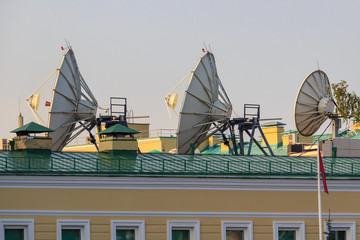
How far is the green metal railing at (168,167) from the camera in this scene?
39.8m

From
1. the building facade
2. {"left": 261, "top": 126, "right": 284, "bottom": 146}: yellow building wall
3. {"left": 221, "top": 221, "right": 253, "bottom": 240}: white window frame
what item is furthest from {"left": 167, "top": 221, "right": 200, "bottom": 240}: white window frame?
{"left": 261, "top": 126, "right": 284, "bottom": 146}: yellow building wall

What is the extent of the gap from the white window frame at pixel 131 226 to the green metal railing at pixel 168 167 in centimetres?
202

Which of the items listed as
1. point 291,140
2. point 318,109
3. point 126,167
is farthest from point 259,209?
point 291,140

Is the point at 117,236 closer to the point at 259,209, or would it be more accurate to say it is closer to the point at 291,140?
the point at 259,209

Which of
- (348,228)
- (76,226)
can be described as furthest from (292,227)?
(76,226)

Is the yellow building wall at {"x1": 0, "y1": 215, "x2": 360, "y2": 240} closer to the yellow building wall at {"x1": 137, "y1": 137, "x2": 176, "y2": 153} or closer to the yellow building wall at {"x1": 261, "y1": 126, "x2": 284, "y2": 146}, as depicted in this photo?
the yellow building wall at {"x1": 137, "y1": 137, "x2": 176, "y2": 153}

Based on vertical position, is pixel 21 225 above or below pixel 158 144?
below

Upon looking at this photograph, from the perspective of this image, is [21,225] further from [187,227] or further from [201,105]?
[201,105]

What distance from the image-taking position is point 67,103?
6103 cm

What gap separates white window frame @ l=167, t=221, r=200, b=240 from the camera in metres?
40.9

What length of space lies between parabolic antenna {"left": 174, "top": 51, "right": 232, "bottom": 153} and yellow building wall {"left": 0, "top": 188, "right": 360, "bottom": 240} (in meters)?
18.3

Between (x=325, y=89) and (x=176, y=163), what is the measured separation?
73.9 ft

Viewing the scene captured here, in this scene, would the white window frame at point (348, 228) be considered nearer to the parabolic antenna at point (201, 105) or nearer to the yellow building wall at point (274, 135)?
the parabolic antenna at point (201, 105)

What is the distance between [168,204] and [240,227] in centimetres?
352
